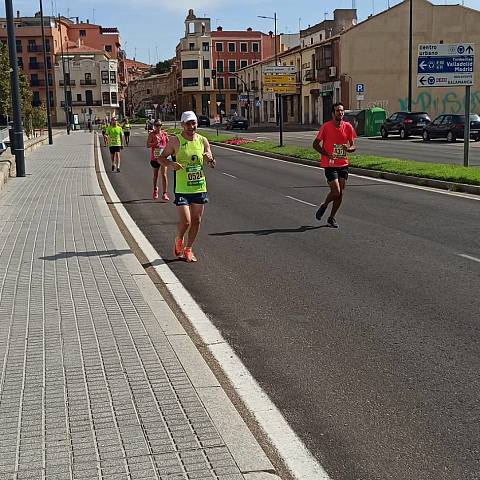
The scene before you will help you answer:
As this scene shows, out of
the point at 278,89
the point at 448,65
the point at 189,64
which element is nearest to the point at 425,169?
the point at 448,65

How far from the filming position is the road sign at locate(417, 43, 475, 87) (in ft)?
63.9

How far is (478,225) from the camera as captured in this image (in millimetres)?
11062

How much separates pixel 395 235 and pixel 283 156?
1940cm

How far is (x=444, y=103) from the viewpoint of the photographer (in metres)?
58.9

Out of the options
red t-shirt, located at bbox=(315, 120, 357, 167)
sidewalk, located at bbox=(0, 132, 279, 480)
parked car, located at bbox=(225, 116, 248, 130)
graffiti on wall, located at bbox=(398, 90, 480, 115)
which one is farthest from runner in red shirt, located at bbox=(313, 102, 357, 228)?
parked car, located at bbox=(225, 116, 248, 130)

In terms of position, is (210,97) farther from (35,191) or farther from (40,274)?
(40,274)

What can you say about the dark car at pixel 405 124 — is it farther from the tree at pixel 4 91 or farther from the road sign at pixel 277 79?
the tree at pixel 4 91

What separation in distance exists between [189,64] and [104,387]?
121m

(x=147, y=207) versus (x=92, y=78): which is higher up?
(x=92, y=78)

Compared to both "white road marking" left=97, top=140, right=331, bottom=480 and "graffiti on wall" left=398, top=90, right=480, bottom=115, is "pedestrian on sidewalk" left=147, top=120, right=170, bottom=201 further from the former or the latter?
"graffiti on wall" left=398, top=90, right=480, bottom=115

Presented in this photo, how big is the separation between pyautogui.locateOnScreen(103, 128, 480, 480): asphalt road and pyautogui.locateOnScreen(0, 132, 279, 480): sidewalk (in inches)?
18.9

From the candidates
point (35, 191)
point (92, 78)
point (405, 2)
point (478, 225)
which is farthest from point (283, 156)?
point (92, 78)

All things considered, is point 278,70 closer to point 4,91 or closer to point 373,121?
point 373,121

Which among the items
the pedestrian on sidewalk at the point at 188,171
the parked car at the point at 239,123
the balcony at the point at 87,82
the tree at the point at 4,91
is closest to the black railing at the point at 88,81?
the balcony at the point at 87,82
